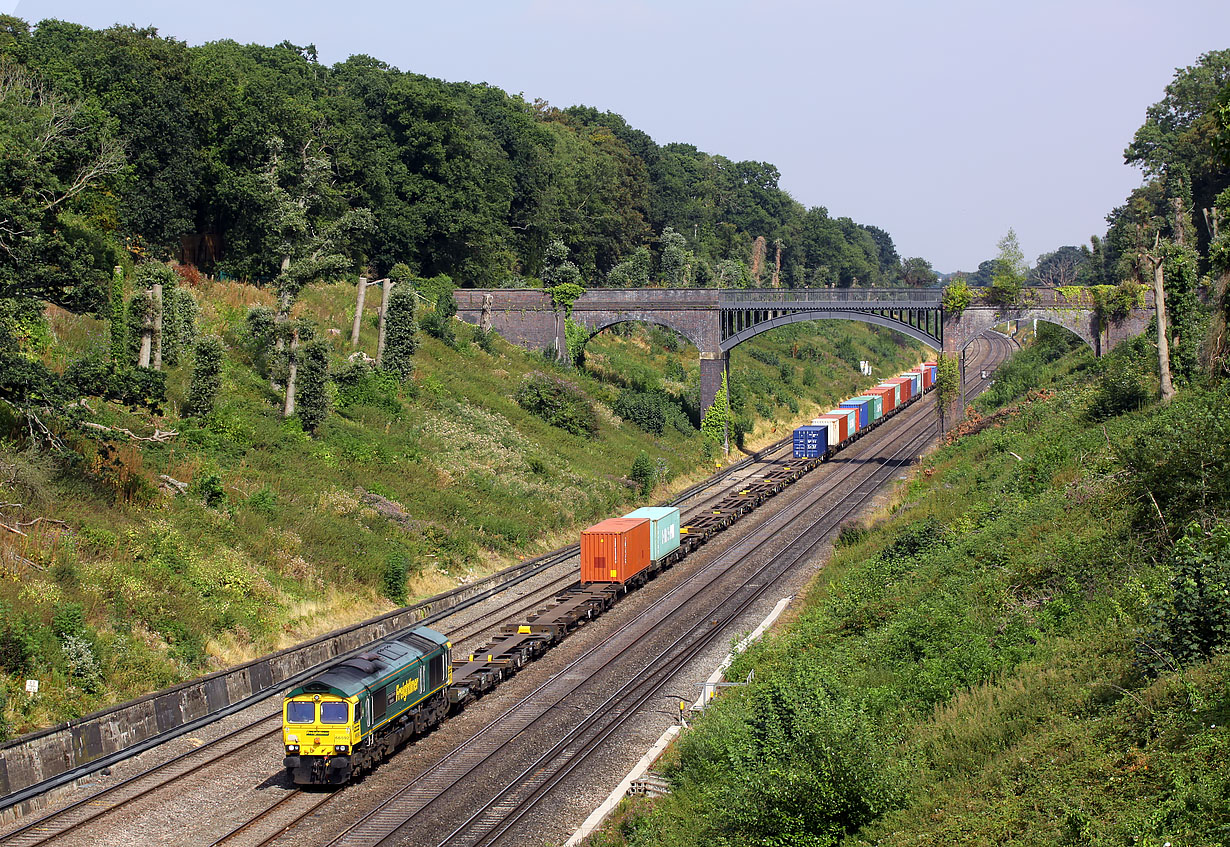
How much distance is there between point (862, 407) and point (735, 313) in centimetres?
1536

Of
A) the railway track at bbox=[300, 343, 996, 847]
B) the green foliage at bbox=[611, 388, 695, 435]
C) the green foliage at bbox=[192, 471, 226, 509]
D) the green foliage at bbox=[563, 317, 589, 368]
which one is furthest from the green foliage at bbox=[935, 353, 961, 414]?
the green foliage at bbox=[192, 471, 226, 509]

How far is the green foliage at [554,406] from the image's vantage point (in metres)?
60.2

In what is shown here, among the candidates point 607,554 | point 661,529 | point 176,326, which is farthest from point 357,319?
point 607,554

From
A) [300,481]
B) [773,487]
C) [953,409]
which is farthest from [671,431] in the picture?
[300,481]

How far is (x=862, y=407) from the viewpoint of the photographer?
7819 cm

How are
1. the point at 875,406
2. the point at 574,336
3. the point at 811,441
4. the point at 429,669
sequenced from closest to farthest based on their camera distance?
the point at 429,669
the point at 811,441
the point at 574,336
the point at 875,406

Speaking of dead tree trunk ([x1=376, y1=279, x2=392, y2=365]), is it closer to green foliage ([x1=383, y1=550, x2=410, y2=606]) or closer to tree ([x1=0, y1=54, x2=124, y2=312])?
tree ([x1=0, y1=54, x2=124, y2=312])

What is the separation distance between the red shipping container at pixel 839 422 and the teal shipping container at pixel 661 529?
2673cm

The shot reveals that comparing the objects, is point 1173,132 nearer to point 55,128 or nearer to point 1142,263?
point 1142,263

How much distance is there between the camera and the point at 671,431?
69.8m

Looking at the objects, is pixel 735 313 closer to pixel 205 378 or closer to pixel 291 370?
pixel 291 370

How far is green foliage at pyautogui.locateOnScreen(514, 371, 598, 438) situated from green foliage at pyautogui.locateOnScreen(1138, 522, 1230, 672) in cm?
4419

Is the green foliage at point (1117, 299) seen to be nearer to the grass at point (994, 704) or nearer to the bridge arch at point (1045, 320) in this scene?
the bridge arch at point (1045, 320)

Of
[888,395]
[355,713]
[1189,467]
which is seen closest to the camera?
[355,713]
